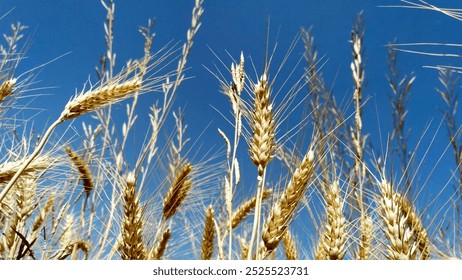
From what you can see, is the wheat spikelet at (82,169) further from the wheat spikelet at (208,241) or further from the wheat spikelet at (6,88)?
the wheat spikelet at (208,241)

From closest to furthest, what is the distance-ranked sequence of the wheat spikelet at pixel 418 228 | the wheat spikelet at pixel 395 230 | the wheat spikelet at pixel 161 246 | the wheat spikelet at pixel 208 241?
the wheat spikelet at pixel 395 230
the wheat spikelet at pixel 418 228
the wheat spikelet at pixel 161 246
the wheat spikelet at pixel 208 241

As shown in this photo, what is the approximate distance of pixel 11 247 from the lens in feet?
6.02

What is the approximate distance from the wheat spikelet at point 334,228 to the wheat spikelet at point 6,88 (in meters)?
1.12

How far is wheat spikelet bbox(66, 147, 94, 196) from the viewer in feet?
6.50

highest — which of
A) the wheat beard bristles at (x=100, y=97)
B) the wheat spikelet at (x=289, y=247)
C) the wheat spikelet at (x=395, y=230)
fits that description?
the wheat beard bristles at (x=100, y=97)

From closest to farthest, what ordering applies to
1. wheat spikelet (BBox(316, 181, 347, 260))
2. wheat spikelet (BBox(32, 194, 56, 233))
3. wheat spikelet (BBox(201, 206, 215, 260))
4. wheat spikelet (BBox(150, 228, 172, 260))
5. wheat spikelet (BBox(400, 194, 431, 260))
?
wheat spikelet (BBox(316, 181, 347, 260)) < wheat spikelet (BBox(400, 194, 431, 260)) < wheat spikelet (BBox(150, 228, 172, 260)) < wheat spikelet (BBox(201, 206, 215, 260)) < wheat spikelet (BBox(32, 194, 56, 233))

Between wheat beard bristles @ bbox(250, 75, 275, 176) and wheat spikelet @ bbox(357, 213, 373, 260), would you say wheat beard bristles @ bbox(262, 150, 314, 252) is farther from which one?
wheat spikelet @ bbox(357, 213, 373, 260)

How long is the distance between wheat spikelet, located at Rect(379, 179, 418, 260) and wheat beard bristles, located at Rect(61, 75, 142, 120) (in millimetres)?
859

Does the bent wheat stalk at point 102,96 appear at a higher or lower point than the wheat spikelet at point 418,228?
higher

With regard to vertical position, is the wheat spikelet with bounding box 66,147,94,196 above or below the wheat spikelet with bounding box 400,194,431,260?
above

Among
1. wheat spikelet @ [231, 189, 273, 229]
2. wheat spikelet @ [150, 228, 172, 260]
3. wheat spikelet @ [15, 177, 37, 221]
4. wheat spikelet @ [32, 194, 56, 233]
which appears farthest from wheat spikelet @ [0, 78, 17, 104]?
wheat spikelet @ [231, 189, 273, 229]

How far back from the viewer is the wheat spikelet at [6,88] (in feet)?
5.12

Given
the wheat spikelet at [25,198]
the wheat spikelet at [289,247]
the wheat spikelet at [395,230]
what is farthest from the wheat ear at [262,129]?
the wheat spikelet at [25,198]
